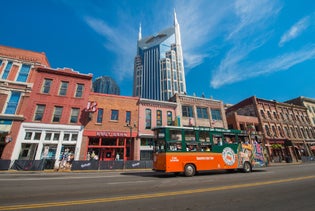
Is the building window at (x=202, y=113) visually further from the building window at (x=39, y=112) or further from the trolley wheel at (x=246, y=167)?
the building window at (x=39, y=112)

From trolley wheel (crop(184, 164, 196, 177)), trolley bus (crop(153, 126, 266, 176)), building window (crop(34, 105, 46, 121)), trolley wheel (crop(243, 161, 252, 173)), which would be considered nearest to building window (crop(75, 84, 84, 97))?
building window (crop(34, 105, 46, 121))

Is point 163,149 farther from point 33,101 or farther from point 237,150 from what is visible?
point 33,101

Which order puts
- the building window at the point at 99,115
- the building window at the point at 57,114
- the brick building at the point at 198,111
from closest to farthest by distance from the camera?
the building window at the point at 57,114 < the building window at the point at 99,115 < the brick building at the point at 198,111

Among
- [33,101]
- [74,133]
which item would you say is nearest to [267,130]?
[74,133]

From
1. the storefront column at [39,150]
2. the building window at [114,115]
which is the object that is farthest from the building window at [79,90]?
the storefront column at [39,150]

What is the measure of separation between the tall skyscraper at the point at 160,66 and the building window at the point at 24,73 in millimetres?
75244

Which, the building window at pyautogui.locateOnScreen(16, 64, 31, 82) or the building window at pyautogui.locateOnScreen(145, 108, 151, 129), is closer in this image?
the building window at pyautogui.locateOnScreen(16, 64, 31, 82)

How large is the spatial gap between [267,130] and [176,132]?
109ft

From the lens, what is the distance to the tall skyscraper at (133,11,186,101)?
99188 millimetres

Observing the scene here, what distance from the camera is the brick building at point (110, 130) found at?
2130 cm

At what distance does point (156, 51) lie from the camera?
4427 inches

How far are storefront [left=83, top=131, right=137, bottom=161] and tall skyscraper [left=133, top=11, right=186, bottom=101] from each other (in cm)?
7215

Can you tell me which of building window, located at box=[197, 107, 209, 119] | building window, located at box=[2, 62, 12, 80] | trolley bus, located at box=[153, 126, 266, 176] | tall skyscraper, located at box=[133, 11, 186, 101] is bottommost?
trolley bus, located at box=[153, 126, 266, 176]

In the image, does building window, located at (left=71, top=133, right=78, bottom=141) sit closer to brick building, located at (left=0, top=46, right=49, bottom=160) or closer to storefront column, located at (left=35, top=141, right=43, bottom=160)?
storefront column, located at (left=35, top=141, right=43, bottom=160)
